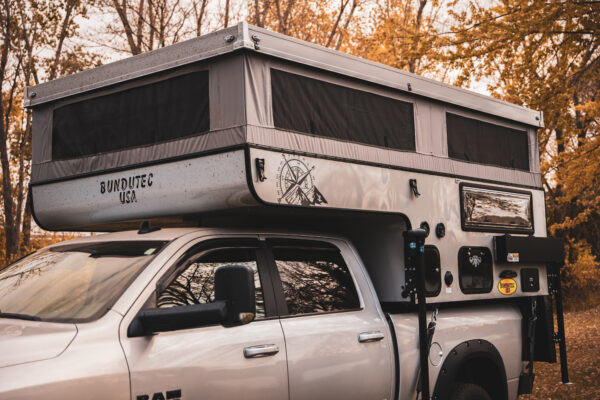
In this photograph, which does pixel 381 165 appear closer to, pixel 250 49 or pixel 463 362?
pixel 250 49

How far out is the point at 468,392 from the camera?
586cm

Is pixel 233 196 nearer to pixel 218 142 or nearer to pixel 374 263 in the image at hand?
pixel 218 142

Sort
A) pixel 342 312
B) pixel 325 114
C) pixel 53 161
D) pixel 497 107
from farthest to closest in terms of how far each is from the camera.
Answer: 1. pixel 497 107
2. pixel 53 161
3. pixel 325 114
4. pixel 342 312

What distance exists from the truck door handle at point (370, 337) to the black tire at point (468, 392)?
1.03m

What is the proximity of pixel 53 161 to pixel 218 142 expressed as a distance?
1.71 m

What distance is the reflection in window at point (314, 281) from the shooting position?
4.80 meters

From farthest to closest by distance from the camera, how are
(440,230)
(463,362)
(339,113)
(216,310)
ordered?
(440,230) → (463,362) → (339,113) → (216,310)

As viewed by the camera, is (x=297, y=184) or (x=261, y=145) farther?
(x=297, y=184)

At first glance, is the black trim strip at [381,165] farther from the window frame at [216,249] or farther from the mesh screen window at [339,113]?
the window frame at [216,249]

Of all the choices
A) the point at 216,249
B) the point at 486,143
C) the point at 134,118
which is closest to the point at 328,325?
the point at 216,249

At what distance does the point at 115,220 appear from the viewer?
5.37 meters

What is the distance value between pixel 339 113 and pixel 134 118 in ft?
4.85

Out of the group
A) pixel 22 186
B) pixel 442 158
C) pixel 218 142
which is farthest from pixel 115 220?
pixel 22 186

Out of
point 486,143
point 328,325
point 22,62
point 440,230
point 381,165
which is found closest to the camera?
point 328,325
